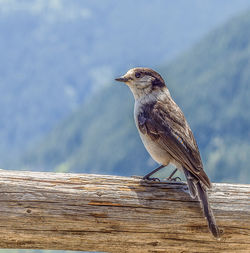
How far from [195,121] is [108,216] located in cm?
10385

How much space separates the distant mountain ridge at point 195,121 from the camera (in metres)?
96.1

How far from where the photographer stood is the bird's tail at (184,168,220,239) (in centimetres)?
352

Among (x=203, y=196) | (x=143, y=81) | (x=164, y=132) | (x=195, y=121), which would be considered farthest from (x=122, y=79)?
(x=195, y=121)

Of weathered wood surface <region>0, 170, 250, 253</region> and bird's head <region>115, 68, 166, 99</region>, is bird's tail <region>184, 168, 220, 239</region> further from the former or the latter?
bird's head <region>115, 68, 166, 99</region>

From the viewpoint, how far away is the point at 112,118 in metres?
121

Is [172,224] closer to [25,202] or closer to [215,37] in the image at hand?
[25,202]

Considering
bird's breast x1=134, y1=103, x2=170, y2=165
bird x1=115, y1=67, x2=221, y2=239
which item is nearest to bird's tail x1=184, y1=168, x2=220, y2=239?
bird x1=115, y1=67, x2=221, y2=239

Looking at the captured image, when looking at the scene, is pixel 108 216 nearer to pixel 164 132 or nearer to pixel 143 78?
pixel 164 132

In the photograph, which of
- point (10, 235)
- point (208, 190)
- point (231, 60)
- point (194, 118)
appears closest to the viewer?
point (10, 235)

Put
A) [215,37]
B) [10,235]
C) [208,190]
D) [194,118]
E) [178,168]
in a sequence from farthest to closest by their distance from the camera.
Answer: [215,37] < [194,118] < [178,168] < [208,190] < [10,235]

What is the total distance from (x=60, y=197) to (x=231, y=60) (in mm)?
116346

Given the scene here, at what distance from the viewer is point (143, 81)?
477 centimetres

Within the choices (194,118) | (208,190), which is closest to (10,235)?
(208,190)

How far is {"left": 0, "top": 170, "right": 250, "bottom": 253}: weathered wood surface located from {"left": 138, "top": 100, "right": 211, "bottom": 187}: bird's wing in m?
0.37
